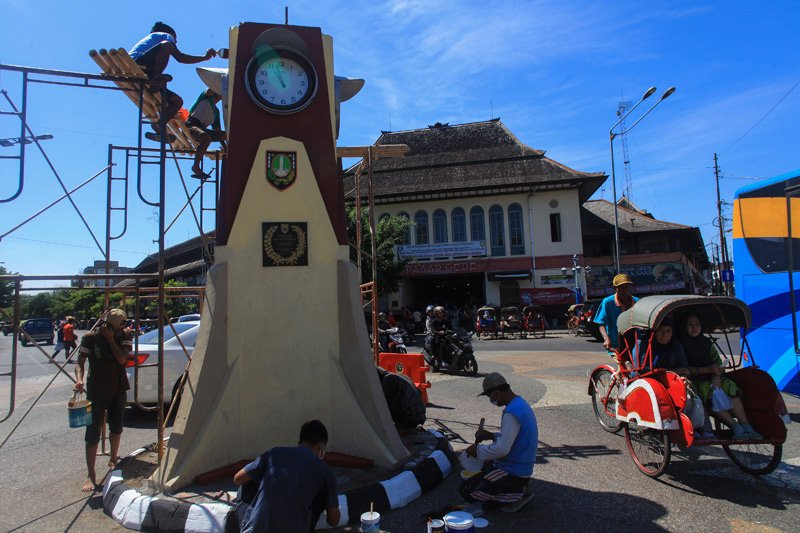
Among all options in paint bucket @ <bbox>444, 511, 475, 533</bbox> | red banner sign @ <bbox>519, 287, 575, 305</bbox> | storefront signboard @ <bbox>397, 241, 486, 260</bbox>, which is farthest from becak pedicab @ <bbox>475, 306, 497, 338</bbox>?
paint bucket @ <bbox>444, 511, 475, 533</bbox>

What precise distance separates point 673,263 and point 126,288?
33.0m

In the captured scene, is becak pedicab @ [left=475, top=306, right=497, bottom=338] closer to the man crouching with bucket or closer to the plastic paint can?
the man crouching with bucket

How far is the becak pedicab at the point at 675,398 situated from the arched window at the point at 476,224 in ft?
85.3

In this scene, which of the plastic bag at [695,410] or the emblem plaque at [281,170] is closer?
the plastic bag at [695,410]

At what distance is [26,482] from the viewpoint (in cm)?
531

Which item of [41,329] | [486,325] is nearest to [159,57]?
[486,325]

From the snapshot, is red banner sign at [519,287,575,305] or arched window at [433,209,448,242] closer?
red banner sign at [519,287,575,305]

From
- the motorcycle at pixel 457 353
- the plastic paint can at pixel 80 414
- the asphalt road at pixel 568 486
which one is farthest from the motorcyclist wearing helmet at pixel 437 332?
the plastic paint can at pixel 80 414

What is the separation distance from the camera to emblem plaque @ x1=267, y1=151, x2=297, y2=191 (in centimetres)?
545

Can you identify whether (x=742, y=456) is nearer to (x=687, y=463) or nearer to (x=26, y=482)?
(x=687, y=463)

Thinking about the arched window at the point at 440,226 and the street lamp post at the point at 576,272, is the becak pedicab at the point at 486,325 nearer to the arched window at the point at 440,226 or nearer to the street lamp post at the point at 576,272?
the street lamp post at the point at 576,272

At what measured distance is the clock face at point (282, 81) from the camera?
18.1ft

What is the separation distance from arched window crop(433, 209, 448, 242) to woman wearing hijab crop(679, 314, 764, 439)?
26.6 meters

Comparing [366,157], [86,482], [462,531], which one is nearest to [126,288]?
[86,482]
